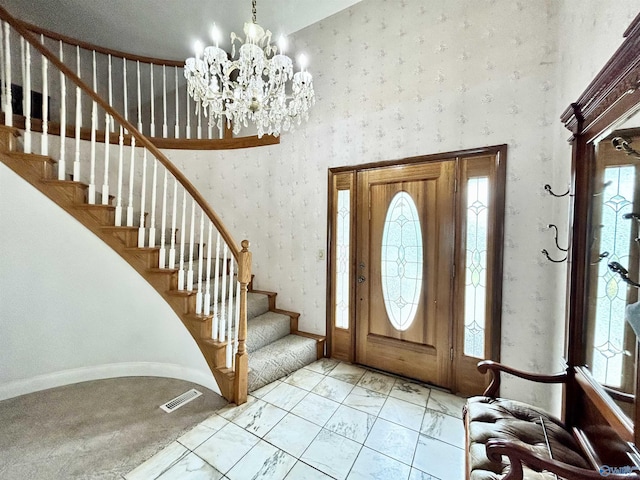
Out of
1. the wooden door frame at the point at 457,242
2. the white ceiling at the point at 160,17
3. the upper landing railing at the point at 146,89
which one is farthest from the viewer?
the upper landing railing at the point at 146,89

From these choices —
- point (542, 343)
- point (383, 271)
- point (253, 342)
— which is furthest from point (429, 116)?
point (253, 342)

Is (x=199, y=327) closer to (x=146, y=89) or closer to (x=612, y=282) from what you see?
(x=612, y=282)

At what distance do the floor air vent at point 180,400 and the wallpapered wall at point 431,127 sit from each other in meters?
1.28

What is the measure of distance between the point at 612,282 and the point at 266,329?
2.66 m

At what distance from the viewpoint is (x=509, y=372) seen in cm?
148

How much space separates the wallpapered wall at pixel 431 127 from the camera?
6.57 ft

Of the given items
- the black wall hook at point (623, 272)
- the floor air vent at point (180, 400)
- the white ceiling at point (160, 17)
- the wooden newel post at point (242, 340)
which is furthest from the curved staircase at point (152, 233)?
the black wall hook at point (623, 272)

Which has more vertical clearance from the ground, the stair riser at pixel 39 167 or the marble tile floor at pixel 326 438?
the stair riser at pixel 39 167

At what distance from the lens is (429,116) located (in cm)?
242

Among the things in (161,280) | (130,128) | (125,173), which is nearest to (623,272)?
(161,280)

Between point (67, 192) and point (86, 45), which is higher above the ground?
point (86, 45)

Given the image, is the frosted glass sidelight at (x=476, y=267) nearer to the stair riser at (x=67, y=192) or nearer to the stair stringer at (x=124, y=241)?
the stair stringer at (x=124, y=241)

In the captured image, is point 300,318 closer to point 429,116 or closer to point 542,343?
point 542,343

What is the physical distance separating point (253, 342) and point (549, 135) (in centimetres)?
314
